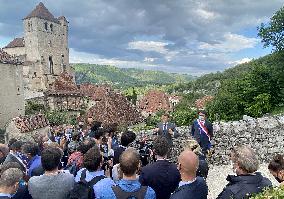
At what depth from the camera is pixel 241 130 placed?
13828 mm

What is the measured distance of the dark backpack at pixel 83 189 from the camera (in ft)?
17.5

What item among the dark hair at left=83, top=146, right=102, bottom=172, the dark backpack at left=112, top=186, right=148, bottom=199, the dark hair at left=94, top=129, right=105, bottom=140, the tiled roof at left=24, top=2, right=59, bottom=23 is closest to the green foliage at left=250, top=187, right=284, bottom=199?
the dark backpack at left=112, top=186, right=148, bottom=199

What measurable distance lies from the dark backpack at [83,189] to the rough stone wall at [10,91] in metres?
34.2

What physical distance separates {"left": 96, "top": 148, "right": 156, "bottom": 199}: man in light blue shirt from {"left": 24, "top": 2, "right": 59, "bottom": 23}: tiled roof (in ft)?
246

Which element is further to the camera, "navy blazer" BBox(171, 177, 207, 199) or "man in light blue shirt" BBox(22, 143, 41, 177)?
"man in light blue shirt" BBox(22, 143, 41, 177)

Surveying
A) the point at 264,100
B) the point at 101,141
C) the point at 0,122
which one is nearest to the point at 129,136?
the point at 101,141

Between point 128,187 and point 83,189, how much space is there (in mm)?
686

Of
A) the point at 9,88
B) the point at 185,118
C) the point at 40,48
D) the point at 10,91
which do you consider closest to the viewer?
the point at 185,118

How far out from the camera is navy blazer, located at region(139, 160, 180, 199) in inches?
232

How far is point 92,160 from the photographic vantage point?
5.63 meters

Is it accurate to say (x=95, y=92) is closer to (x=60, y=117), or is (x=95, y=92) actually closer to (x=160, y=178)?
(x=60, y=117)

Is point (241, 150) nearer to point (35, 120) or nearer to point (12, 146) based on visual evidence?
point (12, 146)

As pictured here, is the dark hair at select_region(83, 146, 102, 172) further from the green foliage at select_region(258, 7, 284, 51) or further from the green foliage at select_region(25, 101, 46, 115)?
the green foliage at select_region(25, 101, 46, 115)

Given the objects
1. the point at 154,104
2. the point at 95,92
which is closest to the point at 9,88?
the point at 95,92
